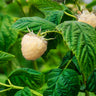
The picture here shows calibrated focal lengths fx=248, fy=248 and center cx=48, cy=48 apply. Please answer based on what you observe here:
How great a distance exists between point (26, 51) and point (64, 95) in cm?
15

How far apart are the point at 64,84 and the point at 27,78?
0.15 metres

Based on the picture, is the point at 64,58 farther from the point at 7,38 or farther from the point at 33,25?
the point at 7,38

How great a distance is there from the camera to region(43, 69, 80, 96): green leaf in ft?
1.96

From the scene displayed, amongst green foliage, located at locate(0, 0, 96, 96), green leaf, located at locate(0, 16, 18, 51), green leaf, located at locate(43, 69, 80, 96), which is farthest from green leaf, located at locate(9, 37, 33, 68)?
green leaf, located at locate(43, 69, 80, 96)

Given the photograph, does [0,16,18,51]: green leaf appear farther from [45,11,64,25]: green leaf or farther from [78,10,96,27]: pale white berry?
[78,10,96,27]: pale white berry

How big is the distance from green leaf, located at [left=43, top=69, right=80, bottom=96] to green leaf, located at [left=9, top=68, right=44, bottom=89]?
7cm

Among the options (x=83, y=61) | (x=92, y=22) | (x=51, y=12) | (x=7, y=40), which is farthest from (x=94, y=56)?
(x=7, y=40)

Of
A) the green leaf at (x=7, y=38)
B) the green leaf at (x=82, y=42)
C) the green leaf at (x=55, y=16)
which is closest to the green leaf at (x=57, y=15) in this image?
the green leaf at (x=55, y=16)

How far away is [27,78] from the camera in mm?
720

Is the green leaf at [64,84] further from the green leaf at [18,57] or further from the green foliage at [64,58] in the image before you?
the green leaf at [18,57]

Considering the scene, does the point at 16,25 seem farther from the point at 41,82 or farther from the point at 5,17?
the point at 5,17

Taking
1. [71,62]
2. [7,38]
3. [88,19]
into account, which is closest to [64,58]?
[71,62]

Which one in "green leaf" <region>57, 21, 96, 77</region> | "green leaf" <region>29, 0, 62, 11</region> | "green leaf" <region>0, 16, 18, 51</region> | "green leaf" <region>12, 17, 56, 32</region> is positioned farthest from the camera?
"green leaf" <region>0, 16, 18, 51</region>

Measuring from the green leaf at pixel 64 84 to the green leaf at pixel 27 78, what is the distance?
7 centimetres
